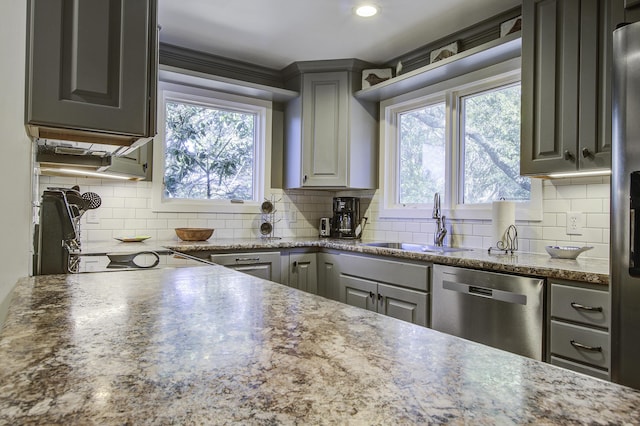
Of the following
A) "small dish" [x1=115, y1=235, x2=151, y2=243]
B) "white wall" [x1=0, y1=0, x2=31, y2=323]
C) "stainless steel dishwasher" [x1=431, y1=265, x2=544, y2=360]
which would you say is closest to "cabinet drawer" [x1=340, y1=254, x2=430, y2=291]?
"stainless steel dishwasher" [x1=431, y1=265, x2=544, y2=360]

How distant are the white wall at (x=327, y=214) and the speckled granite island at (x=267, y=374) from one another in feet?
6.80

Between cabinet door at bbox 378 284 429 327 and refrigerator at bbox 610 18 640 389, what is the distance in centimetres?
120

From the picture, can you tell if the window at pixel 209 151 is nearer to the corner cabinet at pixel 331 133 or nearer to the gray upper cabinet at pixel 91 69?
the corner cabinet at pixel 331 133

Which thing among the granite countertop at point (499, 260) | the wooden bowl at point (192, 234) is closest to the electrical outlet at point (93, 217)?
the granite countertop at point (499, 260)

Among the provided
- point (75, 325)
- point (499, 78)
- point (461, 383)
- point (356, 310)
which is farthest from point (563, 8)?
point (75, 325)

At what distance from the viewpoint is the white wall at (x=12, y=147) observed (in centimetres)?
99

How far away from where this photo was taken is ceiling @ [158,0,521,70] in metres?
2.74

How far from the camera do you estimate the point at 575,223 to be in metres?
2.48

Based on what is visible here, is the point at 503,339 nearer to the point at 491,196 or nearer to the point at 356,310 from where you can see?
the point at 491,196

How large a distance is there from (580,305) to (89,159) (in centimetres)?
257

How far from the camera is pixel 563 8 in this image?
86.9 inches

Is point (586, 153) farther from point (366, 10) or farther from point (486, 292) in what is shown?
point (366, 10)

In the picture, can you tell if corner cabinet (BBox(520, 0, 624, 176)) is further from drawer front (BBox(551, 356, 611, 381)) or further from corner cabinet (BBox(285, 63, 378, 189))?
corner cabinet (BBox(285, 63, 378, 189))

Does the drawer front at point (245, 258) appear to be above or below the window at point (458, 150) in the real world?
below
